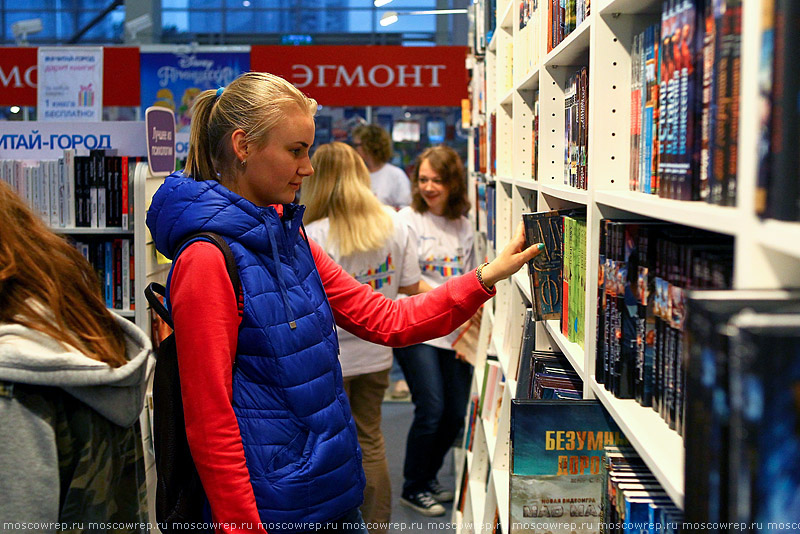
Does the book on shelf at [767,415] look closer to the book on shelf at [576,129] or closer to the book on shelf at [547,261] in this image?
the book on shelf at [576,129]

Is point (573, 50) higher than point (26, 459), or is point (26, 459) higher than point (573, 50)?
point (573, 50)

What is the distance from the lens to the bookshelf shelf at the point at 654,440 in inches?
37.0

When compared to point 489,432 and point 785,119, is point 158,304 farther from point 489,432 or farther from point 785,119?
point 489,432

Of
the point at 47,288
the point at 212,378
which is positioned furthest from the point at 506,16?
the point at 47,288

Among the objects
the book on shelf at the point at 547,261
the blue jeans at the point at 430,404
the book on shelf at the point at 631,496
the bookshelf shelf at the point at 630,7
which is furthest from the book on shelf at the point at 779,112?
the blue jeans at the point at 430,404

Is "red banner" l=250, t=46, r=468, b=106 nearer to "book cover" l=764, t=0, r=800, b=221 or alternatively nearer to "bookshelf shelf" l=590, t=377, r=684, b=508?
"bookshelf shelf" l=590, t=377, r=684, b=508

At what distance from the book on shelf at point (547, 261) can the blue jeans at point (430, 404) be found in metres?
2.14

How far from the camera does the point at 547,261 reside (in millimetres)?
1822

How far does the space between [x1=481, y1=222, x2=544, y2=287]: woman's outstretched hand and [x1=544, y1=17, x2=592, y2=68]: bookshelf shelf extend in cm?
39

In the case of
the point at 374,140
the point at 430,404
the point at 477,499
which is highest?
the point at 374,140

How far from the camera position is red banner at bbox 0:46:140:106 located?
7.84 meters

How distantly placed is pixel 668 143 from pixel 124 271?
2859mm

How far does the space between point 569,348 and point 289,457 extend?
60 centimetres

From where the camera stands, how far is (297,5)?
10.9 metres
